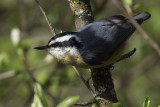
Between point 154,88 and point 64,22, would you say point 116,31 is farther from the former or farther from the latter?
point 154,88

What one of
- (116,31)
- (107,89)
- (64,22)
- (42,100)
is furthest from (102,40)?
(64,22)

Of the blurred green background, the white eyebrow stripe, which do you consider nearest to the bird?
the white eyebrow stripe

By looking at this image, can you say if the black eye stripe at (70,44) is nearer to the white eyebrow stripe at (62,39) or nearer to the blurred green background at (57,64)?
the white eyebrow stripe at (62,39)

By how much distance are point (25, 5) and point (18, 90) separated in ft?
4.83

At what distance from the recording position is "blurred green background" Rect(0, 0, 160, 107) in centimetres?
418

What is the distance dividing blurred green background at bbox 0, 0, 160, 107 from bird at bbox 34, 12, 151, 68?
2.76ft

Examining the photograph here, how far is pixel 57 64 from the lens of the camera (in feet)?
13.3

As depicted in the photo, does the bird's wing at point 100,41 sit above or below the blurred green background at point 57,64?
below

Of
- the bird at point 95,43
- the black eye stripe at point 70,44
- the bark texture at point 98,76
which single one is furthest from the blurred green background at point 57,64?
the bark texture at point 98,76

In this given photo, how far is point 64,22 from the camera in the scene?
443cm

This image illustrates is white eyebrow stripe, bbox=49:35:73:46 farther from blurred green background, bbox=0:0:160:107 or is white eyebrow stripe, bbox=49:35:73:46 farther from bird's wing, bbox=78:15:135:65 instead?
blurred green background, bbox=0:0:160:107

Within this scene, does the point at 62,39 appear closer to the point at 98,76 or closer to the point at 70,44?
the point at 70,44

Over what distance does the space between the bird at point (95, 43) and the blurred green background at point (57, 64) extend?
0.84m

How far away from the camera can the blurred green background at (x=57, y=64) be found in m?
4.18
